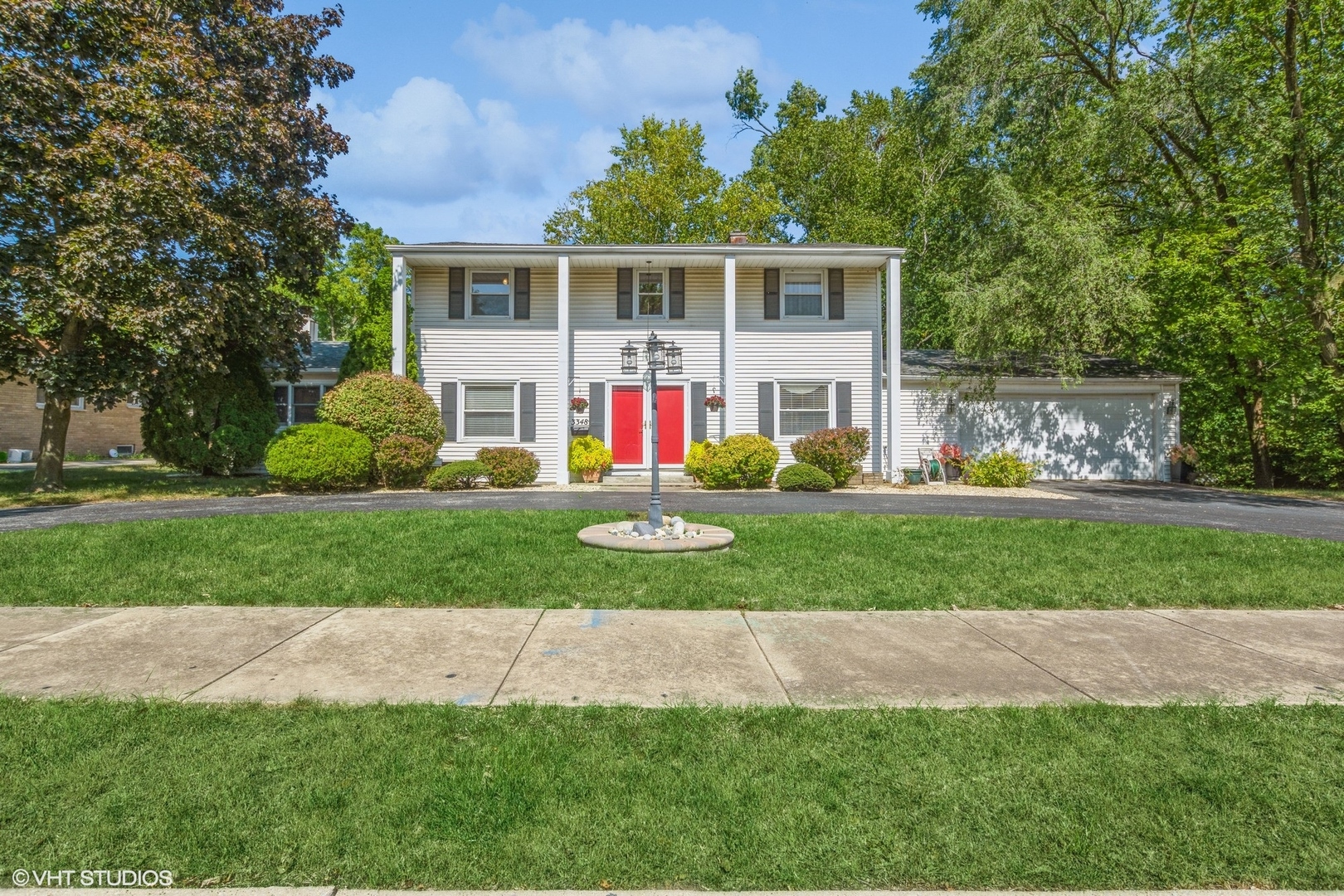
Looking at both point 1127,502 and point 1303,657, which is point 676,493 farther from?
point 1303,657

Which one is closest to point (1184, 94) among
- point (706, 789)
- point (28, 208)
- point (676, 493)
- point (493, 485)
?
point (676, 493)

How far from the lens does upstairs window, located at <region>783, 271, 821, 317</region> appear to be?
1655 centimetres

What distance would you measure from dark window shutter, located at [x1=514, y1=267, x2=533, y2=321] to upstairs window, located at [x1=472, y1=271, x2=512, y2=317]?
204mm

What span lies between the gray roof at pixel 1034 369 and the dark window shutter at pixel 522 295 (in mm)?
9571

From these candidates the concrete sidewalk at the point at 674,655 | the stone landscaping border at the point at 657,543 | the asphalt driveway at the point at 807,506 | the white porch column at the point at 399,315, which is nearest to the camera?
the concrete sidewalk at the point at 674,655

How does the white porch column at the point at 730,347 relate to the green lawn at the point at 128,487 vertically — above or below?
above

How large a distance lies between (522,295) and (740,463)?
22.5 ft

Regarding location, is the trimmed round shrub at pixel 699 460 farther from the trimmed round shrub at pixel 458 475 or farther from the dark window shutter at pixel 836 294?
the dark window shutter at pixel 836 294

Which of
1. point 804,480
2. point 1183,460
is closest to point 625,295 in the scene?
point 804,480

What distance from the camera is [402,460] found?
13320 millimetres

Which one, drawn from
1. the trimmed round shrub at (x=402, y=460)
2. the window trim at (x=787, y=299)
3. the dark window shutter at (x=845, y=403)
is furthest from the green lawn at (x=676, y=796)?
the window trim at (x=787, y=299)

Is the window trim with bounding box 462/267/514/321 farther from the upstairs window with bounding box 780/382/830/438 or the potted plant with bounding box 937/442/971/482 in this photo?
the potted plant with bounding box 937/442/971/482

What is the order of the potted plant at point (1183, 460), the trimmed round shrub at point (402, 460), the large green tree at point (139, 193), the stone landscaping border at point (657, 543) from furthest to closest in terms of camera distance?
1. the potted plant at point (1183, 460)
2. the trimmed round shrub at point (402, 460)
3. the large green tree at point (139, 193)
4. the stone landscaping border at point (657, 543)

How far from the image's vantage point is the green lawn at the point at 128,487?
39.2 ft
